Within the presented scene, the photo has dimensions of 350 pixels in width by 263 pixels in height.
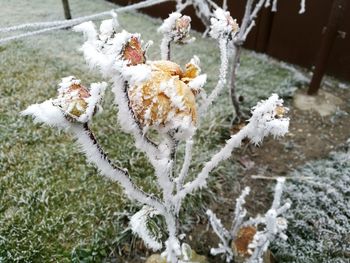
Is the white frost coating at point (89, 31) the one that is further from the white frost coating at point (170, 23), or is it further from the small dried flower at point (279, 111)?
the small dried flower at point (279, 111)

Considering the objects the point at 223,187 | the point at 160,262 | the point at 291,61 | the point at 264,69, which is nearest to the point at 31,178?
the point at 160,262

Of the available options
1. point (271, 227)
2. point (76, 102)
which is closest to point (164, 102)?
point (76, 102)

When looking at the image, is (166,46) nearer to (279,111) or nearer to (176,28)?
(176,28)

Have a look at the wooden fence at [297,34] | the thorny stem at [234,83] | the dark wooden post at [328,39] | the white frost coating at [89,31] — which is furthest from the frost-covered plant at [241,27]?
the white frost coating at [89,31]

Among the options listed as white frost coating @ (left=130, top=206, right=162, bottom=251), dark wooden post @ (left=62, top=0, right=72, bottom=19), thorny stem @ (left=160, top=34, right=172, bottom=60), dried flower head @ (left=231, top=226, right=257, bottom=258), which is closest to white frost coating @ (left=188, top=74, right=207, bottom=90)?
thorny stem @ (left=160, top=34, right=172, bottom=60)

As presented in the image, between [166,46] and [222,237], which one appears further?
[222,237]

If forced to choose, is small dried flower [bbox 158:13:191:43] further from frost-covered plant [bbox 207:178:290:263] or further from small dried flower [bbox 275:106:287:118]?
frost-covered plant [bbox 207:178:290:263]

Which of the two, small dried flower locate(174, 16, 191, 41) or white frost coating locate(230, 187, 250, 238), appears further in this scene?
white frost coating locate(230, 187, 250, 238)

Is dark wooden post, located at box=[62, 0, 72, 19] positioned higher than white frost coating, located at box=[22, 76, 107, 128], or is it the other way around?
white frost coating, located at box=[22, 76, 107, 128]
